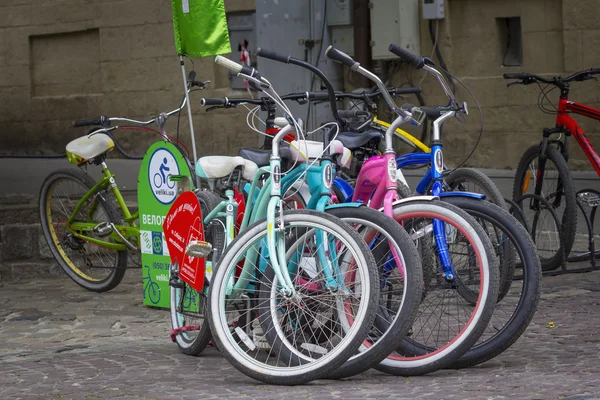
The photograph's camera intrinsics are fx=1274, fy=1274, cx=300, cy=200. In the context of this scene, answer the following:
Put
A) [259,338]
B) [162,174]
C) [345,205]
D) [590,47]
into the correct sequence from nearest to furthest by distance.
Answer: [345,205] → [259,338] → [162,174] → [590,47]

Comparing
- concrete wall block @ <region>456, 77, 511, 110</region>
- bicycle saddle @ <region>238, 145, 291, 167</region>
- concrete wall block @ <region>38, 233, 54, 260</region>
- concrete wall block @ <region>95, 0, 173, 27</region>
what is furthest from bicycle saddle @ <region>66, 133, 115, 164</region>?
concrete wall block @ <region>95, 0, 173, 27</region>

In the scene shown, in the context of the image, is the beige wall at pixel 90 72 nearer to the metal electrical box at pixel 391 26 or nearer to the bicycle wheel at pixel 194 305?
the metal electrical box at pixel 391 26

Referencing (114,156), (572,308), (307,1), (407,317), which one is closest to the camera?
(407,317)

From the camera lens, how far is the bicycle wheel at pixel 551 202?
25.7ft

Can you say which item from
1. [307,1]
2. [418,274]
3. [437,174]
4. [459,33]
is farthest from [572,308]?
[459,33]

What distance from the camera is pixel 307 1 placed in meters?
11.3

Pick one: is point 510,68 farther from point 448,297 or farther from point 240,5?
point 448,297

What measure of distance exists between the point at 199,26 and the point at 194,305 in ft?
7.27

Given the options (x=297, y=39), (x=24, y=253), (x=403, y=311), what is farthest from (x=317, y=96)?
(x=297, y=39)

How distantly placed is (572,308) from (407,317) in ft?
7.40

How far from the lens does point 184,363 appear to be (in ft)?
19.1

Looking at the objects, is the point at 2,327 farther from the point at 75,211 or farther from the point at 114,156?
the point at 114,156

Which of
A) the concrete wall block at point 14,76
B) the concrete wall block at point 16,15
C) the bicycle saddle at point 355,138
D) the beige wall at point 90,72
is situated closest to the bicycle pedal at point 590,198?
the bicycle saddle at point 355,138

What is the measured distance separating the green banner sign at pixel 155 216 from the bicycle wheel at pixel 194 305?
1.19 meters
